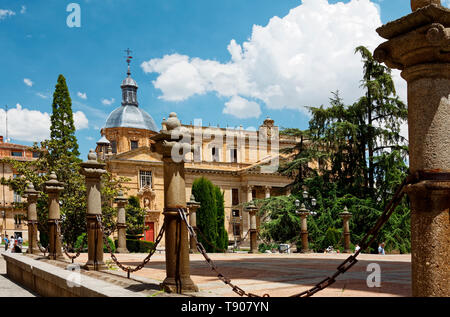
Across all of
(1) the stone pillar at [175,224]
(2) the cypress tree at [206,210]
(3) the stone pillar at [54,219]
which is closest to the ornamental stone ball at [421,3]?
(1) the stone pillar at [175,224]

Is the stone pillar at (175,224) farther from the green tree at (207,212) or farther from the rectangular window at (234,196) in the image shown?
the rectangular window at (234,196)

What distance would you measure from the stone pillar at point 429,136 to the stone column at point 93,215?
6.88m

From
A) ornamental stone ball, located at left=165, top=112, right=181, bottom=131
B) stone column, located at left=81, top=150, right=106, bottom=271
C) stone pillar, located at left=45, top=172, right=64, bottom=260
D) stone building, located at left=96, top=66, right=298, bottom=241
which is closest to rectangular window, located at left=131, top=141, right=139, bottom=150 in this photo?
stone building, located at left=96, top=66, right=298, bottom=241

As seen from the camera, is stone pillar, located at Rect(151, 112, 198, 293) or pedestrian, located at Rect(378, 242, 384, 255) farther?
pedestrian, located at Rect(378, 242, 384, 255)

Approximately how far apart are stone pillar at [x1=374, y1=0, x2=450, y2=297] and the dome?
5370 centimetres

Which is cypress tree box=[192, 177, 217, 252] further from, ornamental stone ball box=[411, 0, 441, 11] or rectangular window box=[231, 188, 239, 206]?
ornamental stone ball box=[411, 0, 441, 11]

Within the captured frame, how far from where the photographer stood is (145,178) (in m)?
49.8

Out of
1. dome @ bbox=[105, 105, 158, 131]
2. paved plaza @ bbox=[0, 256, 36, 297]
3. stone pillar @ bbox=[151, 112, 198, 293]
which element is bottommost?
paved plaza @ bbox=[0, 256, 36, 297]

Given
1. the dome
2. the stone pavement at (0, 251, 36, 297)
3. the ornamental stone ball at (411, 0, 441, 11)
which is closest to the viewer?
the ornamental stone ball at (411, 0, 441, 11)

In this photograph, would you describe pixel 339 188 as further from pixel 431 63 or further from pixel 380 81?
pixel 431 63

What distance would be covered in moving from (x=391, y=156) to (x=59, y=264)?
2042 centimetres

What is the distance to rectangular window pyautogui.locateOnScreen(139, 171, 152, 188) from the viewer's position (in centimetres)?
4959

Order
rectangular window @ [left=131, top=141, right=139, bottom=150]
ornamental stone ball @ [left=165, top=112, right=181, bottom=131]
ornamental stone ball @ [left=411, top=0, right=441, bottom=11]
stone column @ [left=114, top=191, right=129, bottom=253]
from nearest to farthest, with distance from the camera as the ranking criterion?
ornamental stone ball @ [left=411, top=0, right=441, bottom=11] < ornamental stone ball @ [left=165, top=112, right=181, bottom=131] < stone column @ [left=114, top=191, right=129, bottom=253] < rectangular window @ [left=131, top=141, right=139, bottom=150]
